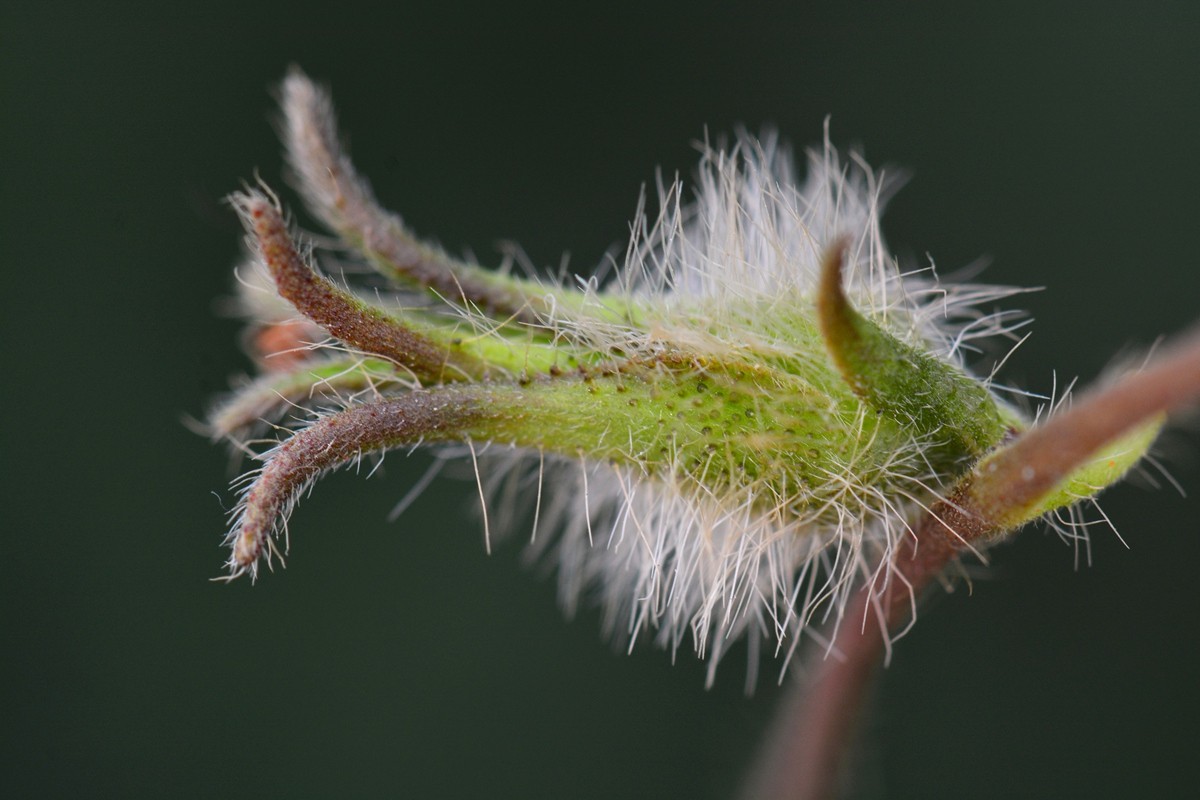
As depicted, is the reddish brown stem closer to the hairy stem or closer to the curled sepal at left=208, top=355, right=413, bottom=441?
the hairy stem

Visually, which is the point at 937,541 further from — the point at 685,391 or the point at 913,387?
the point at 685,391

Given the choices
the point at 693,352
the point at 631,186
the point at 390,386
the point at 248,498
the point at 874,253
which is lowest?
the point at 248,498

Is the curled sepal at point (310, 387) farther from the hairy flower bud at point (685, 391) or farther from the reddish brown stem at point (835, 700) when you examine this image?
the reddish brown stem at point (835, 700)

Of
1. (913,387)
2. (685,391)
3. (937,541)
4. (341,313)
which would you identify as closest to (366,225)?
(341,313)

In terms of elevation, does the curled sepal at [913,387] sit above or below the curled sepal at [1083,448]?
above

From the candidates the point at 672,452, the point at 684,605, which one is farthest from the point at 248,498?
the point at 684,605

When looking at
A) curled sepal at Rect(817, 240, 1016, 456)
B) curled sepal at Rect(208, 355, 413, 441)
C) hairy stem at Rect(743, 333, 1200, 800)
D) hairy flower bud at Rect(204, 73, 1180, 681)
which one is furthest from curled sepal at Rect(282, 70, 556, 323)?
hairy stem at Rect(743, 333, 1200, 800)

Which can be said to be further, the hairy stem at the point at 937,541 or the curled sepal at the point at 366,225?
the curled sepal at the point at 366,225

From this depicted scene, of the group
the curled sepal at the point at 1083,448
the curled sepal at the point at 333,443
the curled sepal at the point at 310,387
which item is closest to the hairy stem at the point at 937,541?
the curled sepal at the point at 1083,448

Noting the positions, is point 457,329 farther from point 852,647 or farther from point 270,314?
point 852,647
